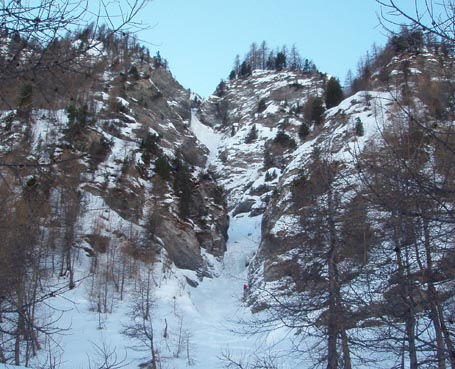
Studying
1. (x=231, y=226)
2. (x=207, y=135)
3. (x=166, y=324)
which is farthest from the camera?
(x=207, y=135)

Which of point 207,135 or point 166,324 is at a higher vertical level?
point 207,135

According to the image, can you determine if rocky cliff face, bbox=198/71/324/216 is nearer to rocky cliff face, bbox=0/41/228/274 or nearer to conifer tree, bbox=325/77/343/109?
rocky cliff face, bbox=0/41/228/274

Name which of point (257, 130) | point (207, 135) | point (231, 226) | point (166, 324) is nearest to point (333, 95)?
point (257, 130)

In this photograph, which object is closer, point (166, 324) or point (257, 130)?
point (166, 324)

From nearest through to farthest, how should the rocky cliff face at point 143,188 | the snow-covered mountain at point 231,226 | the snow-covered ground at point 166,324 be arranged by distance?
the snow-covered mountain at point 231,226, the snow-covered ground at point 166,324, the rocky cliff face at point 143,188

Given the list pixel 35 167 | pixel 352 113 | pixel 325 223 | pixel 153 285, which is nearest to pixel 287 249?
pixel 325 223

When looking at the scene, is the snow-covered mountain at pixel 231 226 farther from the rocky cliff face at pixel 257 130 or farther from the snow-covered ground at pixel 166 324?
the rocky cliff face at pixel 257 130

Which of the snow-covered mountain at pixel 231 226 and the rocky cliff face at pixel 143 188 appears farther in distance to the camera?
the rocky cliff face at pixel 143 188

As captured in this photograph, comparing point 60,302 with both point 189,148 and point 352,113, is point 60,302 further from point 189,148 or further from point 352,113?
point 189,148

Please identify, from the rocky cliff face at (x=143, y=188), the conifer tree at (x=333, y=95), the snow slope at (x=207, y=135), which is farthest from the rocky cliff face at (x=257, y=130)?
the conifer tree at (x=333, y=95)

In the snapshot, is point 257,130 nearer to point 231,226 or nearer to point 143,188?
point 231,226

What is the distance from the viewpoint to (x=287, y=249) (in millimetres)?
9875

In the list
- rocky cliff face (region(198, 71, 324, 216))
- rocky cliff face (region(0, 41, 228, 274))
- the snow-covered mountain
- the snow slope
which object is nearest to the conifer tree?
the snow-covered mountain

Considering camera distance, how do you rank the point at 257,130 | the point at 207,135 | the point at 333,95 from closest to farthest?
the point at 333,95
the point at 257,130
the point at 207,135
